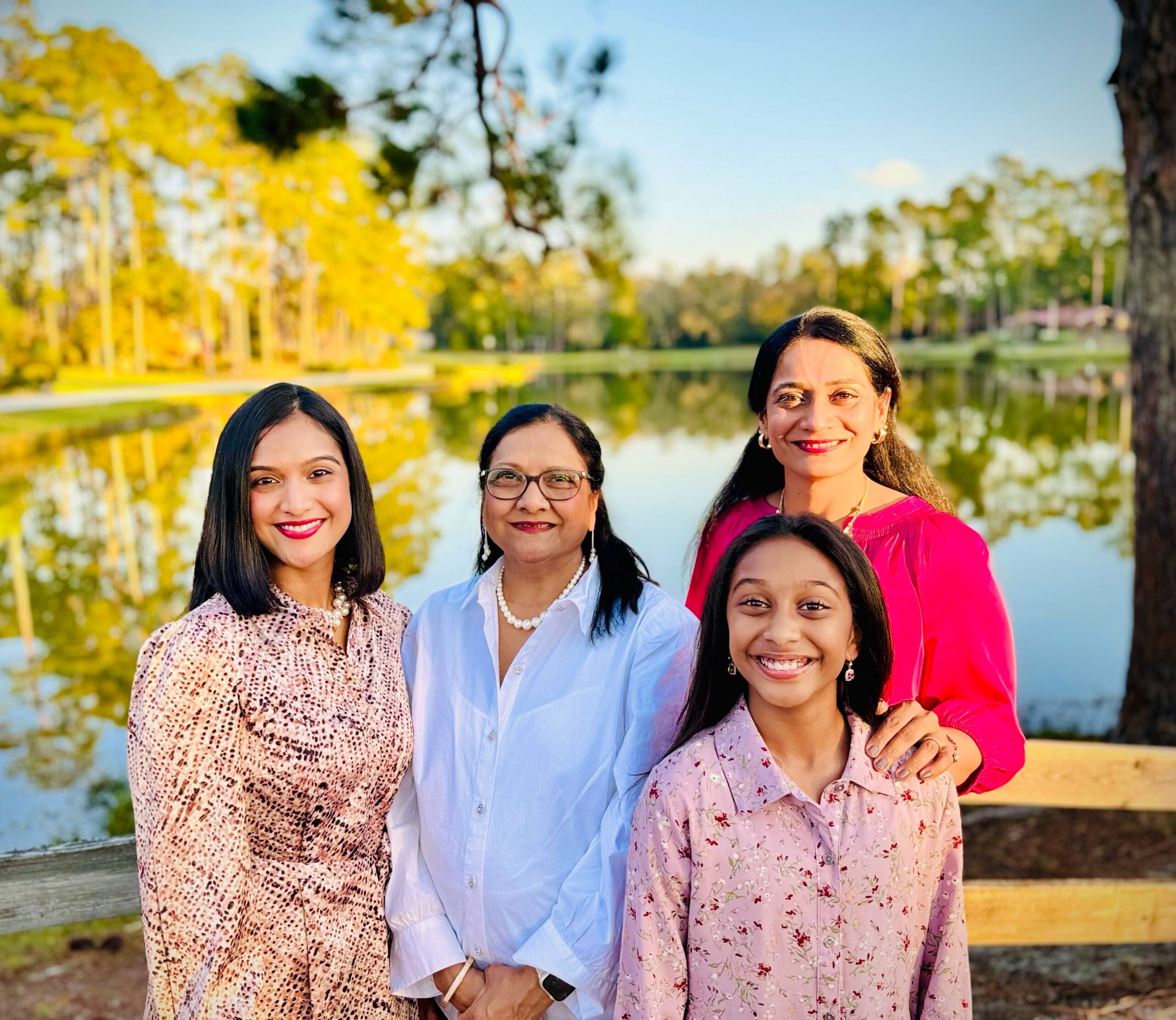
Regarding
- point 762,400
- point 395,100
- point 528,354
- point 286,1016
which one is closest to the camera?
point 286,1016

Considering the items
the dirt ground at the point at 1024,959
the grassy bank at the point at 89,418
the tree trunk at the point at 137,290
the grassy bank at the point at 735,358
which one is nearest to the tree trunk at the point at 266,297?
the tree trunk at the point at 137,290

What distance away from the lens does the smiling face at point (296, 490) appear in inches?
73.5

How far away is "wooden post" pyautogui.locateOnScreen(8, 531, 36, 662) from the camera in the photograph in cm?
851

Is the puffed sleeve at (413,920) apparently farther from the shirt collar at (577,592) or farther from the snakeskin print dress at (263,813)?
the shirt collar at (577,592)

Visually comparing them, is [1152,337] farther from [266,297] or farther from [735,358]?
[735,358]

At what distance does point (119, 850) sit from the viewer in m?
2.13

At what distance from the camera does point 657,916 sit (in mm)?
1691

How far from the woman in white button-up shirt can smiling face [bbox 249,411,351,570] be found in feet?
1.04

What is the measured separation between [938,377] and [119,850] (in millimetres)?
38935

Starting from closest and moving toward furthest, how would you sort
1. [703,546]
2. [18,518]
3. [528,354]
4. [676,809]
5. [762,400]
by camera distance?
1. [676,809]
2. [762,400]
3. [703,546]
4. [18,518]
5. [528,354]

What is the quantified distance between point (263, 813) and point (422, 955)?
43cm

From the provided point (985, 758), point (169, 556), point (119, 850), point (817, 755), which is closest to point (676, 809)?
point (817, 755)

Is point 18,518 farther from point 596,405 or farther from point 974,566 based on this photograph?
point 596,405

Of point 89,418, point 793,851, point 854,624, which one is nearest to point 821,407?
point 854,624
